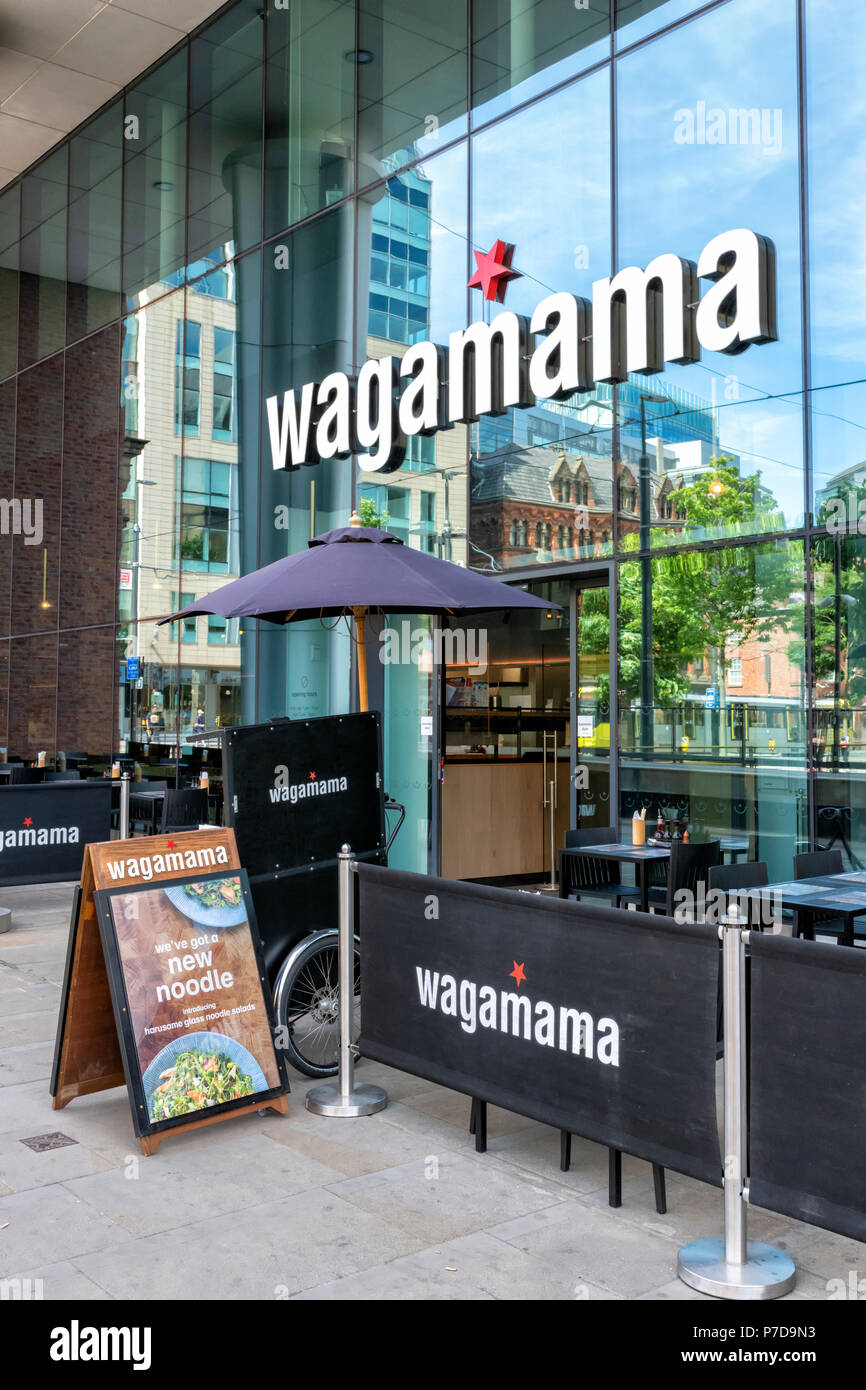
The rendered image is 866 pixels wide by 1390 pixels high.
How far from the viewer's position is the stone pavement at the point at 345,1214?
3.51 metres

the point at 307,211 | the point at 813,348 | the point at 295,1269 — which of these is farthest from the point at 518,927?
the point at 307,211

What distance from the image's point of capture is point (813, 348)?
791cm

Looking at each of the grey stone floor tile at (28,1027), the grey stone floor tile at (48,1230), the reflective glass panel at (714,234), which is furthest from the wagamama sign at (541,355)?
the grey stone floor tile at (48,1230)

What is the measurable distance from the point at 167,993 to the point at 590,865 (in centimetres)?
433

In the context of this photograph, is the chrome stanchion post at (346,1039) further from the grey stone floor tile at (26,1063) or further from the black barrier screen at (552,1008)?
the grey stone floor tile at (26,1063)

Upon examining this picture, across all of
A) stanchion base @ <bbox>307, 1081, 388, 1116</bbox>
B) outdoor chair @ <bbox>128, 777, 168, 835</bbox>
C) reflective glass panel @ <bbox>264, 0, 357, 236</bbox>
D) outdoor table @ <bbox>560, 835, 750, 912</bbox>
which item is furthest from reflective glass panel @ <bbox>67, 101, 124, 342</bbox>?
stanchion base @ <bbox>307, 1081, 388, 1116</bbox>

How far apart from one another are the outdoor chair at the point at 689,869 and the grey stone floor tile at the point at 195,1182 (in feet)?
9.87

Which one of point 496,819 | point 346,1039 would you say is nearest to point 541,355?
point 496,819

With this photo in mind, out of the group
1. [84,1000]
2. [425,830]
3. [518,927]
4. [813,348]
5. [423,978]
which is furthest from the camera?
[425,830]

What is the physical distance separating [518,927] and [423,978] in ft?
2.04

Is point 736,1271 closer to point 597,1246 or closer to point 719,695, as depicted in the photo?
point 597,1246

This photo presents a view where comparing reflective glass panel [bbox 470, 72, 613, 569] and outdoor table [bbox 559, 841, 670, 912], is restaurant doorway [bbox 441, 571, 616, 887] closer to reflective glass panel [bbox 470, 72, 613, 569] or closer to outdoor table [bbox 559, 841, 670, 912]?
reflective glass panel [bbox 470, 72, 613, 569]

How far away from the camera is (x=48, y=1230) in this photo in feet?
12.8
